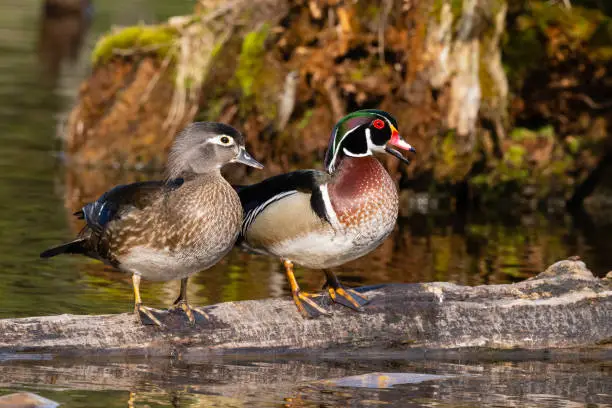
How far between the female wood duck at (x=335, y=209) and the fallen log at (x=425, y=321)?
0.15 meters

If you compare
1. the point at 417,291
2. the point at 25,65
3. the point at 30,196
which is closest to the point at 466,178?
the point at 30,196

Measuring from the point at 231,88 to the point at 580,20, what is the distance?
437 cm

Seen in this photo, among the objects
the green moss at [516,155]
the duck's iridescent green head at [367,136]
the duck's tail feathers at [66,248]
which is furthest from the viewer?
the green moss at [516,155]

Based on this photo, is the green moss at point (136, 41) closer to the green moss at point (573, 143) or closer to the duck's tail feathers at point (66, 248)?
the green moss at point (573, 143)

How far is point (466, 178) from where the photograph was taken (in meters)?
16.7

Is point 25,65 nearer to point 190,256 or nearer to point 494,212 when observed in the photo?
point 494,212

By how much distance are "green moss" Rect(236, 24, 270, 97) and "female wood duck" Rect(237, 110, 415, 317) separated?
26.5ft

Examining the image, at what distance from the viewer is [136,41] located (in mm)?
19297

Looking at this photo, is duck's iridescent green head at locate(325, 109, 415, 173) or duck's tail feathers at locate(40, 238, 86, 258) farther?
duck's iridescent green head at locate(325, 109, 415, 173)

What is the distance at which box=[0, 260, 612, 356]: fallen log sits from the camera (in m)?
8.52

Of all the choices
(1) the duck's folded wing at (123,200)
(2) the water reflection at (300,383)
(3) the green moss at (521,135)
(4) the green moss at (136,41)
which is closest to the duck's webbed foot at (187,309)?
(2) the water reflection at (300,383)

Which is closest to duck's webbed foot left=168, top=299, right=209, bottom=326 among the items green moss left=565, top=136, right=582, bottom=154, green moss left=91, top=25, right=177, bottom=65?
green moss left=565, top=136, right=582, bottom=154

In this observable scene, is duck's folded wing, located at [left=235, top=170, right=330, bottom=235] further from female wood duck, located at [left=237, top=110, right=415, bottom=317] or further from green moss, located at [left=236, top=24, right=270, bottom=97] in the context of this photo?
green moss, located at [left=236, top=24, right=270, bottom=97]

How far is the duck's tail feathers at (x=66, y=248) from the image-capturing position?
8.72m
